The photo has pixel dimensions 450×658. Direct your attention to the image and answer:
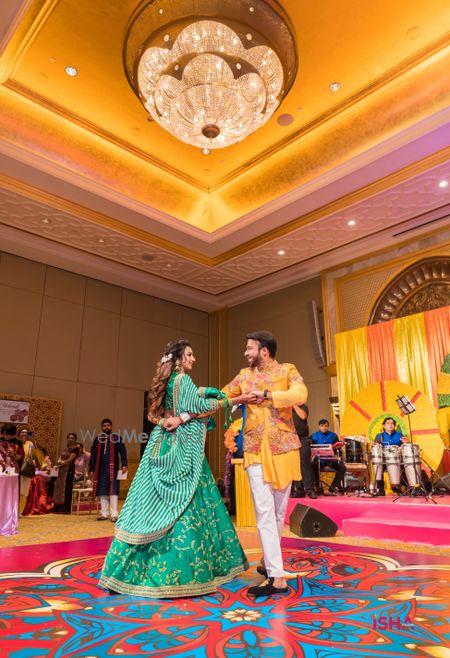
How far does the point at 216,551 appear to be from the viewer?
268cm

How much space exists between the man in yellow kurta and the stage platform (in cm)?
210

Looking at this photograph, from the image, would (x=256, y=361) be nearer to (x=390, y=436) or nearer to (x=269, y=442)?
(x=269, y=442)

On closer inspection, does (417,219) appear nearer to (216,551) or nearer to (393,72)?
(393,72)

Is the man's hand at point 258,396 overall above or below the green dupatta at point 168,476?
above

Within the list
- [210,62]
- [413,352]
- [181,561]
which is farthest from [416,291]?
[181,561]

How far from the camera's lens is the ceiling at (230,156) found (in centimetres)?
602

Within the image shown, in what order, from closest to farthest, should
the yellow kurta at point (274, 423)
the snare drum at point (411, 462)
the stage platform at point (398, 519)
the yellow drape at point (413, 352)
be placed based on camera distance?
the yellow kurta at point (274, 423) → the stage platform at point (398, 519) → the snare drum at point (411, 462) → the yellow drape at point (413, 352)

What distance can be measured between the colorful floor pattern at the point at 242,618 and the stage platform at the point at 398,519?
4.12 ft

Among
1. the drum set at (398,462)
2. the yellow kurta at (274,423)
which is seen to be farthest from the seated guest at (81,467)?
the yellow kurta at (274,423)

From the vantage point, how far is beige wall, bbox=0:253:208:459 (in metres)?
8.89

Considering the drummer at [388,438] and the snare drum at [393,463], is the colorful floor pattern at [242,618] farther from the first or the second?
the drummer at [388,438]

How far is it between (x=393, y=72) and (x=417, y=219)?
2.52 metres

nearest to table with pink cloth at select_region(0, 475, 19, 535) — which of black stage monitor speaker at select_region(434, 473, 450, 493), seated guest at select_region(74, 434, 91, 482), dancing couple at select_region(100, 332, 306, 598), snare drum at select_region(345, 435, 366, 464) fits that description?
seated guest at select_region(74, 434, 91, 482)

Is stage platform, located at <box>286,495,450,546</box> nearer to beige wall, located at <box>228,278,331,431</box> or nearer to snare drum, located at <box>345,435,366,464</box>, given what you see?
snare drum, located at <box>345,435,366,464</box>
